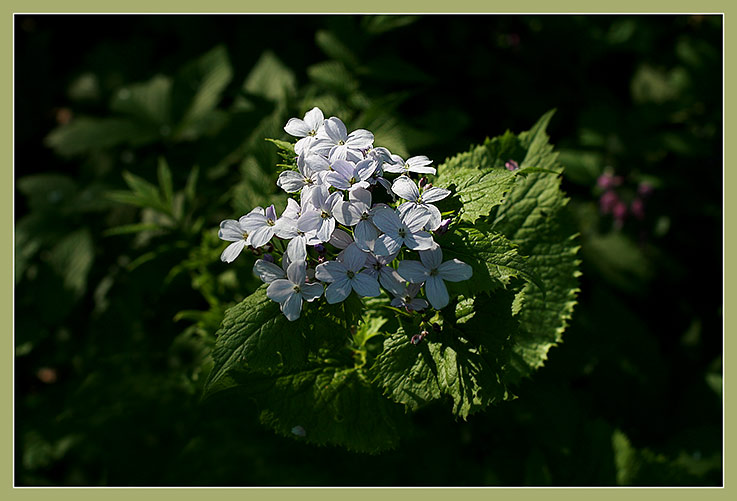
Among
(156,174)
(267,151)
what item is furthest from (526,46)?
(156,174)

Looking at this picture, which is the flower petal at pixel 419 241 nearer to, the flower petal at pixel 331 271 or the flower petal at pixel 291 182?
the flower petal at pixel 331 271

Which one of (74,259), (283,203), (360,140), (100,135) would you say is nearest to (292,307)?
(360,140)

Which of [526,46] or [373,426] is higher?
[526,46]

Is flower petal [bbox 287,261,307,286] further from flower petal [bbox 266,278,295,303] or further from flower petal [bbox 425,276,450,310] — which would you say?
flower petal [bbox 425,276,450,310]

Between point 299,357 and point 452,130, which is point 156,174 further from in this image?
point 299,357

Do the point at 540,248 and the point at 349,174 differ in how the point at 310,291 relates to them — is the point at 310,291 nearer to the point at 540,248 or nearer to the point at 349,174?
the point at 349,174

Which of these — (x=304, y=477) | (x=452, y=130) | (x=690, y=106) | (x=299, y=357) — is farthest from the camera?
(x=690, y=106)
